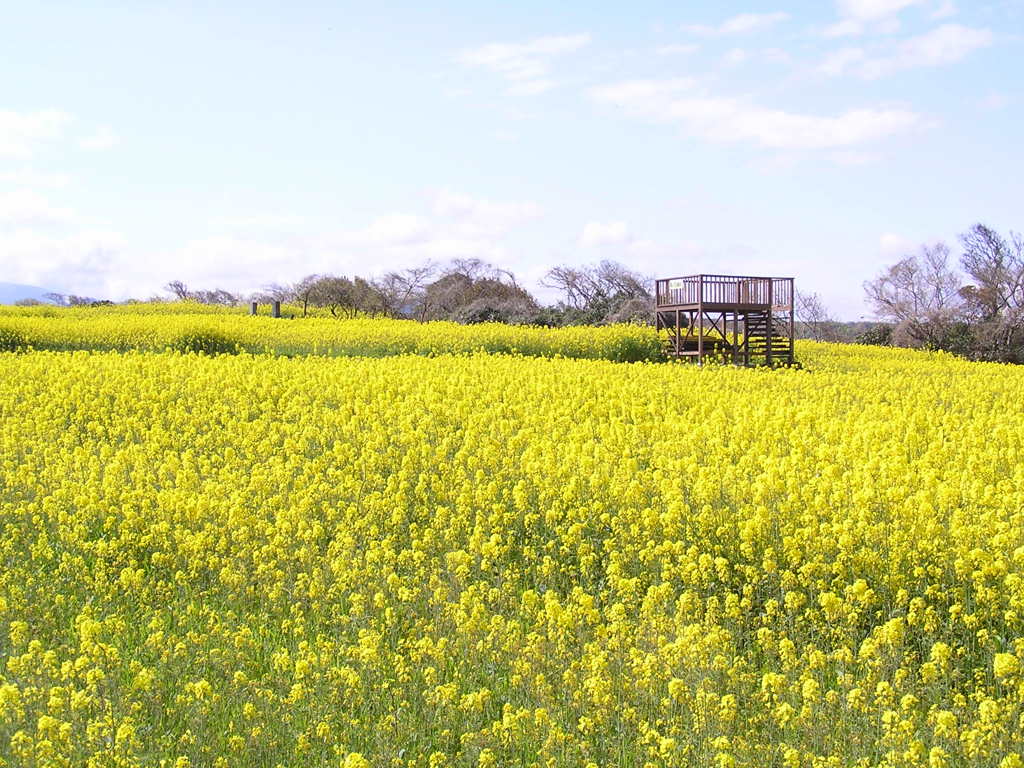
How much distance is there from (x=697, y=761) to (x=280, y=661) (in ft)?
7.27

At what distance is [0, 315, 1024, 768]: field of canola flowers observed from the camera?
4945 millimetres

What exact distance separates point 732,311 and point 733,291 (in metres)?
0.59

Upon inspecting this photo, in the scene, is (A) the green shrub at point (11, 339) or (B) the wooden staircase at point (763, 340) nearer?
(A) the green shrub at point (11, 339)

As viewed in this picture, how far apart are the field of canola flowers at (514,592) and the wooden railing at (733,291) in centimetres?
1682

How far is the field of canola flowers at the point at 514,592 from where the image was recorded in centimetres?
495

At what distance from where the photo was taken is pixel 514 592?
283 inches

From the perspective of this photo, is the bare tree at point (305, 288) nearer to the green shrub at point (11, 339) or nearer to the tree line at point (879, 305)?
the tree line at point (879, 305)

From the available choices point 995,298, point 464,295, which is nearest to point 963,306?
point 995,298

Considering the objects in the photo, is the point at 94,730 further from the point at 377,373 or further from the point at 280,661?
the point at 377,373

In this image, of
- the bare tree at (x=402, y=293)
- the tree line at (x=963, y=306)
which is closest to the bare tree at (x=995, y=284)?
the tree line at (x=963, y=306)

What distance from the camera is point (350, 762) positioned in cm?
410

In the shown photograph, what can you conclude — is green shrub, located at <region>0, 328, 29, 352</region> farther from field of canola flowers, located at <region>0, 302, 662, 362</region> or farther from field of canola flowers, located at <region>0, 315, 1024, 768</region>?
field of canola flowers, located at <region>0, 315, 1024, 768</region>

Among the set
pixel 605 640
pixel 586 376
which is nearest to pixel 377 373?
pixel 586 376

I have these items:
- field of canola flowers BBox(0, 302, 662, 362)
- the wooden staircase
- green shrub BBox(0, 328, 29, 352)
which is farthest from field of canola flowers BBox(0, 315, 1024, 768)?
the wooden staircase
